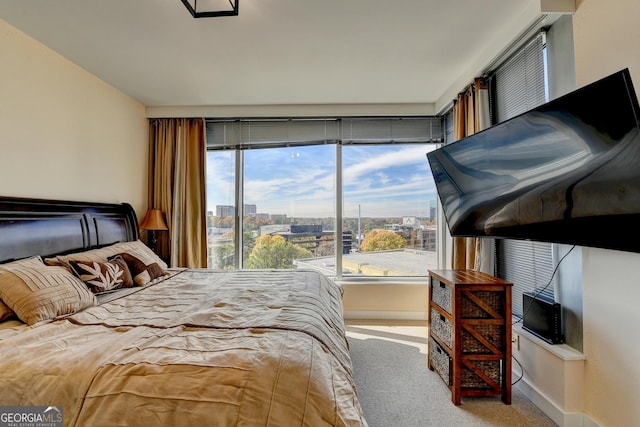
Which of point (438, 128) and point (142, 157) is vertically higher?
point (438, 128)

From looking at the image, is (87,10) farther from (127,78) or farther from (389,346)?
(389,346)

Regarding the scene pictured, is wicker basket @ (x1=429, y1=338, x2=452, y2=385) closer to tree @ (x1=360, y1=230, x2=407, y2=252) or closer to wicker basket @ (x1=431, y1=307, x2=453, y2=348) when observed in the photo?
wicker basket @ (x1=431, y1=307, x2=453, y2=348)

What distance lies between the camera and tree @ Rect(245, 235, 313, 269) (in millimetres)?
3639

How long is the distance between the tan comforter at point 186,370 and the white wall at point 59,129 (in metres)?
1.50

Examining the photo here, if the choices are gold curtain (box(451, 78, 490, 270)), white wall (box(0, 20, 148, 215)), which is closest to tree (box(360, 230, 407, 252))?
gold curtain (box(451, 78, 490, 270))

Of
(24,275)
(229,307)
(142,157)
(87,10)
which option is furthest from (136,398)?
(142,157)

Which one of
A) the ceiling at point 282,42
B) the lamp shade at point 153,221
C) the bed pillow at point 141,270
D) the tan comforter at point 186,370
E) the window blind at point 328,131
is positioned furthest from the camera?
the window blind at point 328,131

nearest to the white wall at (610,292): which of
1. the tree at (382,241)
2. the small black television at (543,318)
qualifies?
the small black television at (543,318)

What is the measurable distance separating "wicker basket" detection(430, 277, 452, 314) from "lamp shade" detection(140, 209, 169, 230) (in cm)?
301

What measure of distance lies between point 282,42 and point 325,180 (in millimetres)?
1762

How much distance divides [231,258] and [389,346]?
2170 mm

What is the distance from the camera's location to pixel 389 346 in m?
2.78

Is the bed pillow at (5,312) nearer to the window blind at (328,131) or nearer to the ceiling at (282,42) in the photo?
the ceiling at (282,42)

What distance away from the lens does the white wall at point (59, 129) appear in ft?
6.70
